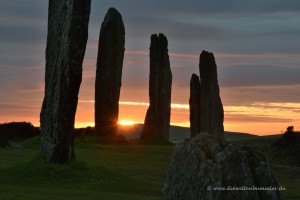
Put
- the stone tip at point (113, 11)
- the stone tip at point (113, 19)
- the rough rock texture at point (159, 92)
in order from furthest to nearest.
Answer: the rough rock texture at point (159, 92) < the stone tip at point (113, 11) < the stone tip at point (113, 19)

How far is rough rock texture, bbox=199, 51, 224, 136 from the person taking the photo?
125 ft

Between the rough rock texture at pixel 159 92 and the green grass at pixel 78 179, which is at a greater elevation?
the rough rock texture at pixel 159 92

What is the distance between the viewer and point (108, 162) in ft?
88.0

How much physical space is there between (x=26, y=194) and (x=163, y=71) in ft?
85.7

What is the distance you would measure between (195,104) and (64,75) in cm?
1977

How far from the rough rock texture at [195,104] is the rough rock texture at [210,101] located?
53 cm

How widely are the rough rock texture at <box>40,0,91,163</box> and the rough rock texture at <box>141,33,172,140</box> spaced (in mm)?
19286

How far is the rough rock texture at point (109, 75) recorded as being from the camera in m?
36.5

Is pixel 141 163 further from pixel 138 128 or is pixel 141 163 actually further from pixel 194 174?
pixel 138 128

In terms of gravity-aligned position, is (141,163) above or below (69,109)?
below

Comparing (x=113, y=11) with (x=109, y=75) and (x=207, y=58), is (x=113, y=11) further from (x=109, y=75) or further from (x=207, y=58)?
(x=207, y=58)

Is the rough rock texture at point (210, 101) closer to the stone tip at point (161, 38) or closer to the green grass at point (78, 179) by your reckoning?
the stone tip at point (161, 38)

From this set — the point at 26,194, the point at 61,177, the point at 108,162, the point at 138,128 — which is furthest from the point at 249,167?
the point at 138,128

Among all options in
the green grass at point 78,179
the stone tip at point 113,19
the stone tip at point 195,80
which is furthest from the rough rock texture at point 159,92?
the green grass at point 78,179
